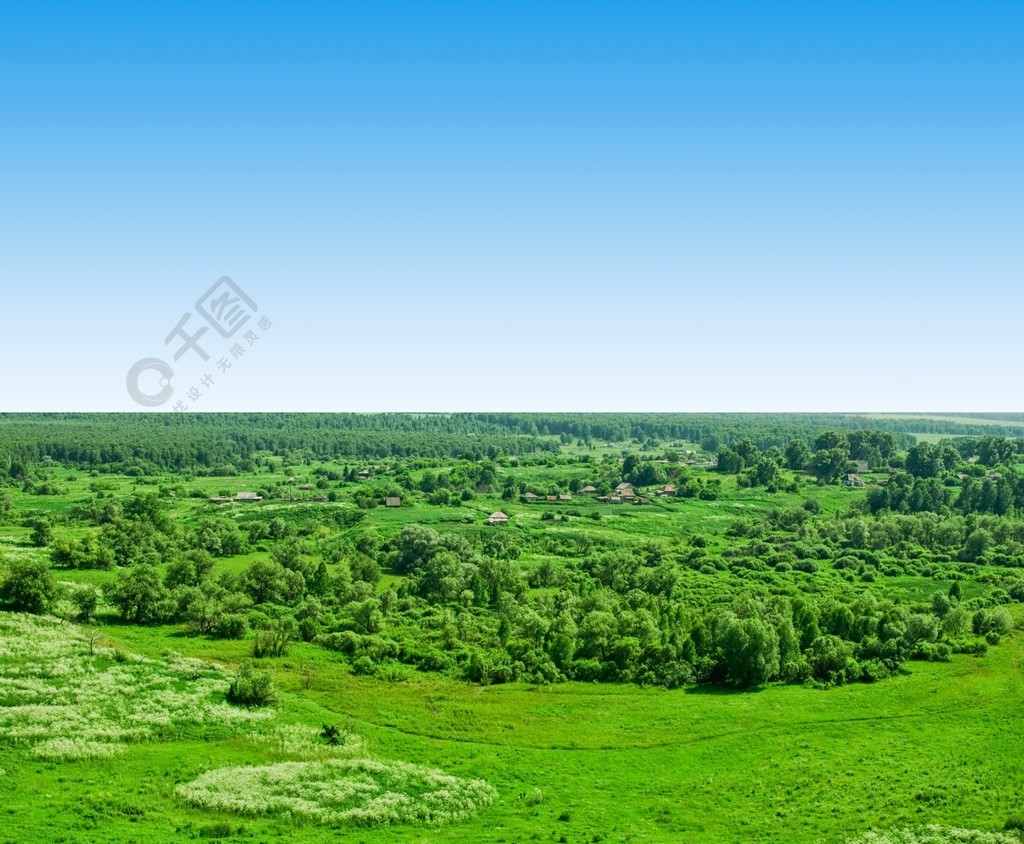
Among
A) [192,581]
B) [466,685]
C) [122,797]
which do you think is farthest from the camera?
[192,581]

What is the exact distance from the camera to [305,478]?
196625 millimetres

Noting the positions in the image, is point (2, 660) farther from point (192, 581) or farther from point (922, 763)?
point (922, 763)

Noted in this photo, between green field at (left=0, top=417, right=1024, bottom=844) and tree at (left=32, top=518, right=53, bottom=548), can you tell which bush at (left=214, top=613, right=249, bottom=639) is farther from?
tree at (left=32, top=518, right=53, bottom=548)

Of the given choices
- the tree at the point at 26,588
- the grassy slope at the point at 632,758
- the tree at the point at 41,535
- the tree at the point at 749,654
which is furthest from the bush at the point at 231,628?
the tree at the point at 41,535

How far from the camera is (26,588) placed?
7281 cm

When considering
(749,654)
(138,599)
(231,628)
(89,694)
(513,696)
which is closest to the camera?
(89,694)

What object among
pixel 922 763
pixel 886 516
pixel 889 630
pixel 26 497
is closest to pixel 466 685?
pixel 922 763

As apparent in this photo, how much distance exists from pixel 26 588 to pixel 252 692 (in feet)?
96.1

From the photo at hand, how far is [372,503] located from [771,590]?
77.3m

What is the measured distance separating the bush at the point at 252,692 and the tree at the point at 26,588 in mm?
25854

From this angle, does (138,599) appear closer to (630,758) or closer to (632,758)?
(630,758)

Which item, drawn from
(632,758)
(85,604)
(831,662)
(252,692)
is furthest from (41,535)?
(831,662)

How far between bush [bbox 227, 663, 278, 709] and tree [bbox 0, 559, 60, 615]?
25.9 metres

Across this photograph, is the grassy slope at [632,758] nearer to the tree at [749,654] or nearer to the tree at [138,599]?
the tree at [749,654]
